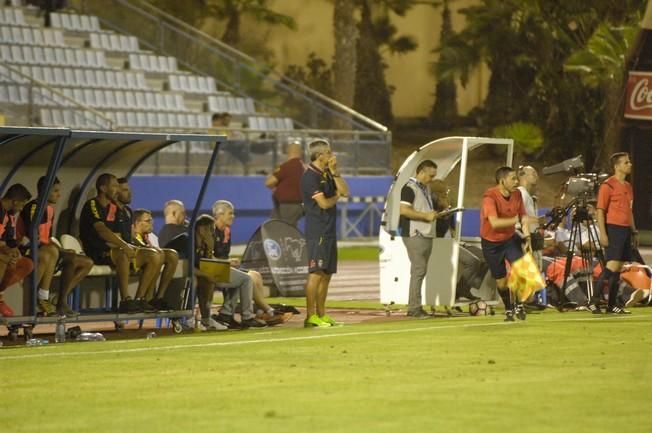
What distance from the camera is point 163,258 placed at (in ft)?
57.9

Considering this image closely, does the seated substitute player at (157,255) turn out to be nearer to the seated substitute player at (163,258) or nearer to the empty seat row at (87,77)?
the seated substitute player at (163,258)

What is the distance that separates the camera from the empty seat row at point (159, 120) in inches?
1431

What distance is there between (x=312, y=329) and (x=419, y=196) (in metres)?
2.50

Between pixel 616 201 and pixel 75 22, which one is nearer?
pixel 616 201

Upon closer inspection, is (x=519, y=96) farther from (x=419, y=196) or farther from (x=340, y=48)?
(x=419, y=196)

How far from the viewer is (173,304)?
18.0 metres

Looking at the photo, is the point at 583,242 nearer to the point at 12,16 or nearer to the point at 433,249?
the point at 433,249

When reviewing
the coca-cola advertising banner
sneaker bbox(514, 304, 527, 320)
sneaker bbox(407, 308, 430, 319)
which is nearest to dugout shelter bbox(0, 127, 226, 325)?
sneaker bbox(407, 308, 430, 319)

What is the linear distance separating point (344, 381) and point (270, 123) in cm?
2689

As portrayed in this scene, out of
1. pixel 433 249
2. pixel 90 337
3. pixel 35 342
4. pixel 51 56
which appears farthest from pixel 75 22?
pixel 35 342

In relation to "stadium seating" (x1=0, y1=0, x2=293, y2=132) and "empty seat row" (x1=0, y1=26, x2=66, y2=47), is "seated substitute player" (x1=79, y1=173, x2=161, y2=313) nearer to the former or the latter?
"stadium seating" (x1=0, y1=0, x2=293, y2=132)

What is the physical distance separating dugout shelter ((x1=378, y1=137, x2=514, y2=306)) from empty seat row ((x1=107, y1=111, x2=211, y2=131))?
16.0m

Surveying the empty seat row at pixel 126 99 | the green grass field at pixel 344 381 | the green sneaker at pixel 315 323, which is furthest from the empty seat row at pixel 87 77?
the green grass field at pixel 344 381

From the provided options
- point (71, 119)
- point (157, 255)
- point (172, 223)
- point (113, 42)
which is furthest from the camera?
point (113, 42)
